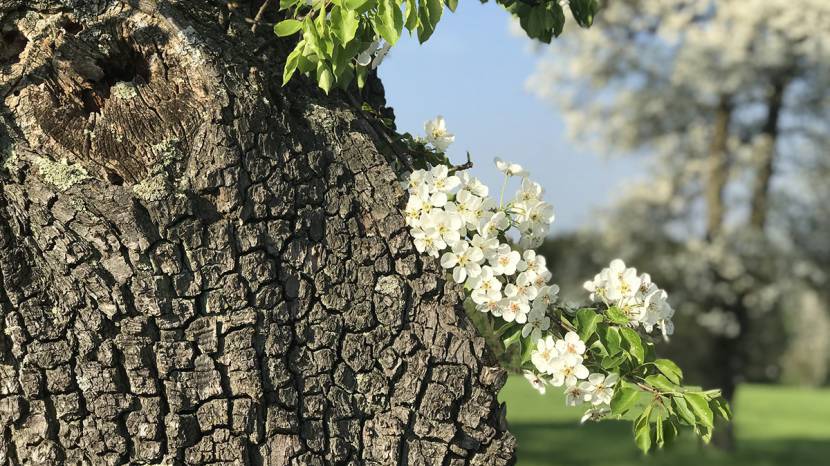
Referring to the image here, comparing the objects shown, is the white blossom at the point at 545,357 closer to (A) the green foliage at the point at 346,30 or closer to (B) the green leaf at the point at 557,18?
(A) the green foliage at the point at 346,30

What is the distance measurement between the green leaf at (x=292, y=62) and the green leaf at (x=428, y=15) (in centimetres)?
36

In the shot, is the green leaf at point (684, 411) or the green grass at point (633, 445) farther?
the green grass at point (633, 445)

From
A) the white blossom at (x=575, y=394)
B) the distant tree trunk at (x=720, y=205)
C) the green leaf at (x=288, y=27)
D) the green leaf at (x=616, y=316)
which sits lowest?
the white blossom at (x=575, y=394)

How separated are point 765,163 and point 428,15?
9.80 m

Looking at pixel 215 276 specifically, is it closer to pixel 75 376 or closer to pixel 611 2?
pixel 75 376

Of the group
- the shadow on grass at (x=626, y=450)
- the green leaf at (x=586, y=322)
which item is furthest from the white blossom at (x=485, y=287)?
the shadow on grass at (x=626, y=450)

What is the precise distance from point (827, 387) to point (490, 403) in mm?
28166

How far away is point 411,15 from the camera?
2.33 m

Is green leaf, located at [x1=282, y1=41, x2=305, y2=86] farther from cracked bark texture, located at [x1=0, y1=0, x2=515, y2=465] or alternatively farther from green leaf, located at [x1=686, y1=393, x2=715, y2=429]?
green leaf, located at [x1=686, y1=393, x2=715, y2=429]

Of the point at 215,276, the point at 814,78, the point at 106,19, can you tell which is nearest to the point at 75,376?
the point at 215,276

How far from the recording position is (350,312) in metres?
2.38

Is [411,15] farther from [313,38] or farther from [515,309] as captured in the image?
[515,309]

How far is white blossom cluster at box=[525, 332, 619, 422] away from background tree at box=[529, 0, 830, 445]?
8574mm

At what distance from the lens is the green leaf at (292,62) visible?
2404 millimetres
